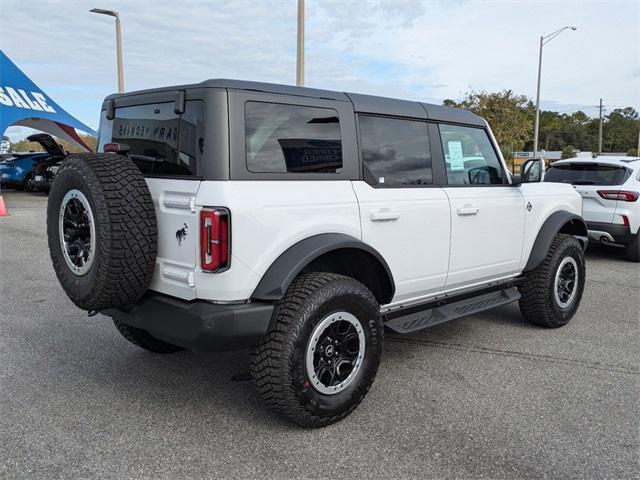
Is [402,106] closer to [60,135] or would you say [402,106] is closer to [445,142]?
[445,142]

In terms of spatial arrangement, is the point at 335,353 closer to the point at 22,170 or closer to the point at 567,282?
the point at 567,282

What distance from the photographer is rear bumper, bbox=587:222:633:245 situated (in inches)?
322

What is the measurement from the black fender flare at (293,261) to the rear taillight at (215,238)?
253 mm

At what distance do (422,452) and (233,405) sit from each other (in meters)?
1.22

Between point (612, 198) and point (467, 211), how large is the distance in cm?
512

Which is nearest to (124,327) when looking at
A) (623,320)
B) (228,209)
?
(228,209)

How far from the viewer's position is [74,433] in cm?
310

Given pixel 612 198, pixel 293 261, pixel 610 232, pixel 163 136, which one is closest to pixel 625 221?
pixel 610 232

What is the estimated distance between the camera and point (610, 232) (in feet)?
27.0

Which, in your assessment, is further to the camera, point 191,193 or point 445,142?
point 445,142

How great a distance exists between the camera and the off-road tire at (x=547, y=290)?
195 inches

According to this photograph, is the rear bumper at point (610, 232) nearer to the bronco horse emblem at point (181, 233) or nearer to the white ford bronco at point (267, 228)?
the white ford bronco at point (267, 228)

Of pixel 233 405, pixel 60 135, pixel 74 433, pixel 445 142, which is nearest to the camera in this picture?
pixel 74 433

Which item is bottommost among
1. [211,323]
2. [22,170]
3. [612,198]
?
[211,323]
